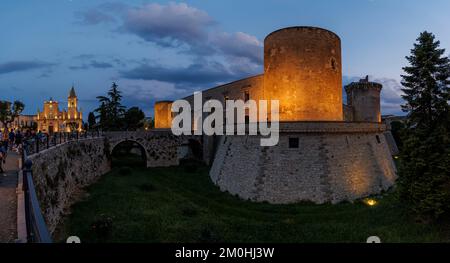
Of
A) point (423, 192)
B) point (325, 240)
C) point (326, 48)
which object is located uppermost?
point (326, 48)

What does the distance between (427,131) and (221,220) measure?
37.0 ft

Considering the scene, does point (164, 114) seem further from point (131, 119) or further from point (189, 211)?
point (189, 211)

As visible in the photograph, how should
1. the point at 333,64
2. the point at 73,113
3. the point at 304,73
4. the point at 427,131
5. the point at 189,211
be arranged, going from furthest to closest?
the point at 73,113, the point at 333,64, the point at 304,73, the point at 189,211, the point at 427,131

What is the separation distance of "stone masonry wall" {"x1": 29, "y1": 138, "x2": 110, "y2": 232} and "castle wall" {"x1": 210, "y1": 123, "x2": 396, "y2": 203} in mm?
10587

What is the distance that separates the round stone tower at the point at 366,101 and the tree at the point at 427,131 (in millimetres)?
26912

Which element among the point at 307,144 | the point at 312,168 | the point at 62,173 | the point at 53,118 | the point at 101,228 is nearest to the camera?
the point at 101,228

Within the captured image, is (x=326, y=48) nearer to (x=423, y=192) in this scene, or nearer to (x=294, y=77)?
(x=294, y=77)

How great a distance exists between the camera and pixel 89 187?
20453 millimetres

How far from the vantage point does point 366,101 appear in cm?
3909

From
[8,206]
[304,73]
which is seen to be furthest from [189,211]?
[304,73]

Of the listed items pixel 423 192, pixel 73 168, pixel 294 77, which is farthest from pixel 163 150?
pixel 423 192
